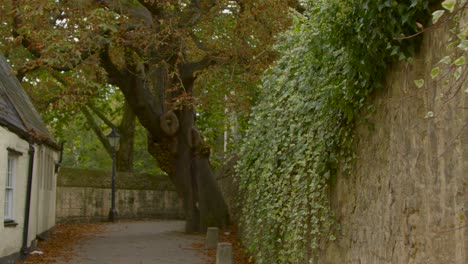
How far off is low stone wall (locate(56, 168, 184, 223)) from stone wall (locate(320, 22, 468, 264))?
74.6 ft

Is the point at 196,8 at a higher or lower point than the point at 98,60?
higher

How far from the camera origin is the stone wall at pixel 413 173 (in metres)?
4.64

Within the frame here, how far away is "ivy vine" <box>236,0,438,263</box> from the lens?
18.3ft

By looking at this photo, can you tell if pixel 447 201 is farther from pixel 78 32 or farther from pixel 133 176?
pixel 133 176

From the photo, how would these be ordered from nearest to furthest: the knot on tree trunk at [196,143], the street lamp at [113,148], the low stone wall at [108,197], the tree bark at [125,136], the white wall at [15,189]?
the white wall at [15,189] → the knot on tree trunk at [196,143] → the low stone wall at [108,197] → the street lamp at [113,148] → the tree bark at [125,136]

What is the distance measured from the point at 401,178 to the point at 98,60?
1281cm

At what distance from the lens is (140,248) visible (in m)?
17.9

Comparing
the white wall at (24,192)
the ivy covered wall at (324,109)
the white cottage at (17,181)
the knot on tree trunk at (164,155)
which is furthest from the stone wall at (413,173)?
the knot on tree trunk at (164,155)

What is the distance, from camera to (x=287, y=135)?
930cm

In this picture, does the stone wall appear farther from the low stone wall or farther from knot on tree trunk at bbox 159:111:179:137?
the low stone wall

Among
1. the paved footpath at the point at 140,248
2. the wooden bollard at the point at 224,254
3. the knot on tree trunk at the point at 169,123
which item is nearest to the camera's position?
the wooden bollard at the point at 224,254

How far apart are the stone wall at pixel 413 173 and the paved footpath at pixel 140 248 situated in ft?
30.0

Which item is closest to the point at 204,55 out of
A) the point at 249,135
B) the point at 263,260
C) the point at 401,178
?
the point at 249,135

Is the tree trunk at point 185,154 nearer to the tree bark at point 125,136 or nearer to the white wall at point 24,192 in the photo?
the white wall at point 24,192
